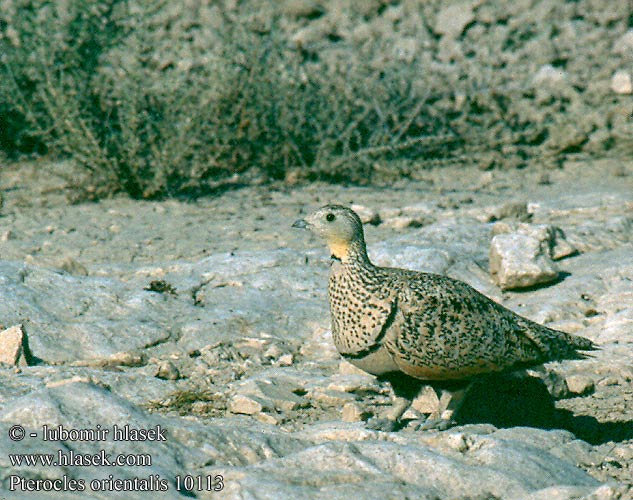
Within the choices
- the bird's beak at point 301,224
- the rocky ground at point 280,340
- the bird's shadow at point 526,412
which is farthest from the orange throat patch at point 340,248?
the bird's shadow at point 526,412

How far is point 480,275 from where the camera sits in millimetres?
7086

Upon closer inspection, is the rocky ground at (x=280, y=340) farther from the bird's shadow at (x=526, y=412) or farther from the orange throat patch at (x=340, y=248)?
the orange throat patch at (x=340, y=248)

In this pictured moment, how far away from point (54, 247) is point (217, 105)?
7.49 ft

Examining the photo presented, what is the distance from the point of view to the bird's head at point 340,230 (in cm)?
547

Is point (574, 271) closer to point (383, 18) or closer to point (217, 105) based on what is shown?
point (217, 105)

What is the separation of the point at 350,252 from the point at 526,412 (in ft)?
4.17

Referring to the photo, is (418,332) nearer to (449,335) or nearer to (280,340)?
(449,335)

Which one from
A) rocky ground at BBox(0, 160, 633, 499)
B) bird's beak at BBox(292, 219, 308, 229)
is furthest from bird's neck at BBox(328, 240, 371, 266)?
rocky ground at BBox(0, 160, 633, 499)

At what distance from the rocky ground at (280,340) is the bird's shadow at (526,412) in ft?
0.04

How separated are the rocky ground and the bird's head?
0.71m

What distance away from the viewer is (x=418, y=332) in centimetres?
509

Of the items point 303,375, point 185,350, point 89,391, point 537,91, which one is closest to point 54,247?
point 185,350

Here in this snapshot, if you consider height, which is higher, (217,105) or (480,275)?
(217,105)

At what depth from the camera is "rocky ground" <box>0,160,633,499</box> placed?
427 centimetres
